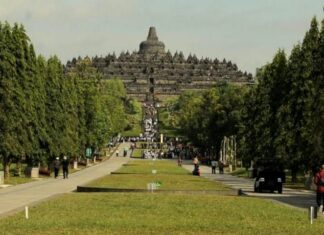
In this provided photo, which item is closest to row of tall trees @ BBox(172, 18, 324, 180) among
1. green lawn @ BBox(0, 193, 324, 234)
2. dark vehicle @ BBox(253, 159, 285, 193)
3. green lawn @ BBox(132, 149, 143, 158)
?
dark vehicle @ BBox(253, 159, 285, 193)

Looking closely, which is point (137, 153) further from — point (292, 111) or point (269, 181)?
point (269, 181)

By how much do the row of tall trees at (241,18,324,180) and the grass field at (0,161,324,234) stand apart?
15.2 m

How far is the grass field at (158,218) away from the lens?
61.8 ft

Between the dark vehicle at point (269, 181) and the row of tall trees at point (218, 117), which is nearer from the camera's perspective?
the dark vehicle at point (269, 181)

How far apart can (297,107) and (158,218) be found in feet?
102

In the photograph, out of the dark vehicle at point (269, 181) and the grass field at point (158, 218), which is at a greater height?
the dark vehicle at point (269, 181)

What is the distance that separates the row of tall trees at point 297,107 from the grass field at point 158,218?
15.2m

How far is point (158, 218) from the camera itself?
2173 cm

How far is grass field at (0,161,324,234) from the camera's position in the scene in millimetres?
18844

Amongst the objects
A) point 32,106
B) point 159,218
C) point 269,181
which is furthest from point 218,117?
point 159,218

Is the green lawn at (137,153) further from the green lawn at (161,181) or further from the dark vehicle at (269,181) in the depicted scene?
the dark vehicle at (269,181)

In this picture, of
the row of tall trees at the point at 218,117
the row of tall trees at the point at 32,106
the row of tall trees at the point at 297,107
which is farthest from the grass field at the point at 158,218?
the row of tall trees at the point at 218,117

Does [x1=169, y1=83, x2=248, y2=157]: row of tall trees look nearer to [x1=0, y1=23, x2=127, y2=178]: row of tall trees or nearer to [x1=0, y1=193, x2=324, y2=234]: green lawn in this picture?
[x1=0, y1=23, x2=127, y2=178]: row of tall trees

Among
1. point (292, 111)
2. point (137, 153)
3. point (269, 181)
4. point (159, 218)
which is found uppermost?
point (292, 111)
